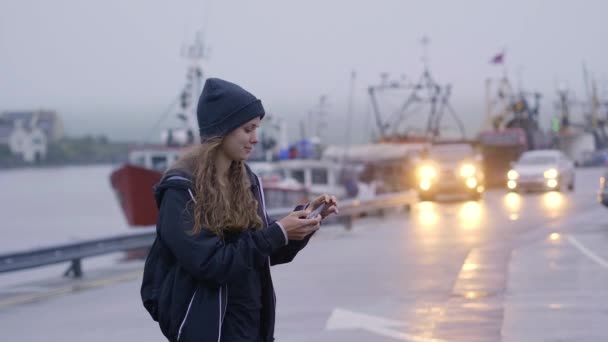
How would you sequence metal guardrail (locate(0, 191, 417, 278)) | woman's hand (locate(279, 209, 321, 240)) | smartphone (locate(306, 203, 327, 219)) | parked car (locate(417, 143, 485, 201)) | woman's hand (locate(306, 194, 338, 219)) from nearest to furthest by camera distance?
woman's hand (locate(279, 209, 321, 240)) → smartphone (locate(306, 203, 327, 219)) → woman's hand (locate(306, 194, 338, 219)) → metal guardrail (locate(0, 191, 417, 278)) → parked car (locate(417, 143, 485, 201))

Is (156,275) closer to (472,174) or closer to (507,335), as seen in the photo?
(507,335)

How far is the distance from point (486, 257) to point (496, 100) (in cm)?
8269

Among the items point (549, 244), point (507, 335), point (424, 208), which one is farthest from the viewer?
point (424, 208)

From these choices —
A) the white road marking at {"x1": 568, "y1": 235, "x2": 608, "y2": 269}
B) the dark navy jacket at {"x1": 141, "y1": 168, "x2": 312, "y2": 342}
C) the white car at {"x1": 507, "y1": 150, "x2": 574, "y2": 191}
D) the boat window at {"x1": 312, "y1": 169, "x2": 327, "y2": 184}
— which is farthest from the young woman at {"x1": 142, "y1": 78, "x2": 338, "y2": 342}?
the boat window at {"x1": 312, "y1": 169, "x2": 327, "y2": 184}

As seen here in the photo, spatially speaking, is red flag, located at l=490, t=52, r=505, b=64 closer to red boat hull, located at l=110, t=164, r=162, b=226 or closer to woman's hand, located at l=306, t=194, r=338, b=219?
red boat hull, located at l=110, t=164, r=162, b=226

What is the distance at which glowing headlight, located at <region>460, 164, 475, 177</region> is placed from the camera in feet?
129

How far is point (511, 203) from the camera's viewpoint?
115 feet

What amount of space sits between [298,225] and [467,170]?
115ft

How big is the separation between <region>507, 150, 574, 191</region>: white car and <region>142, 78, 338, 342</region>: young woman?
1439 inches

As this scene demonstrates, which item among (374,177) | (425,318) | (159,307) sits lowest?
Result: (374,177)

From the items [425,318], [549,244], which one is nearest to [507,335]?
Result: [425,318]

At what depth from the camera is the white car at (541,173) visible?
40.8 meters

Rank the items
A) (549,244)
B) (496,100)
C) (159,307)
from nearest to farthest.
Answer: (159,307)
(549,244)
(496,100)

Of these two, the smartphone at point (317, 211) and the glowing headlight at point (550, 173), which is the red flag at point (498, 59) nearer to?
the glowing headlight at point (550, 173)
